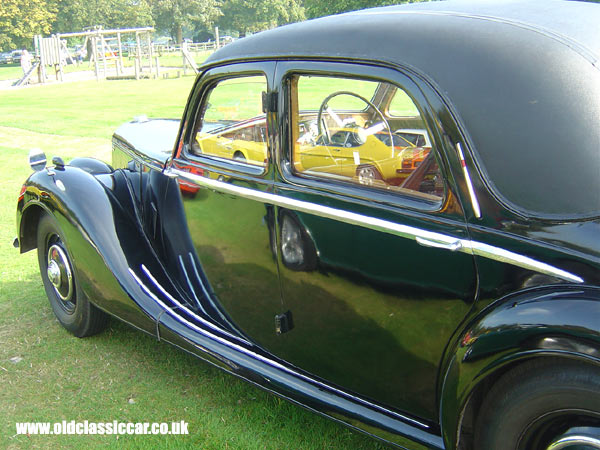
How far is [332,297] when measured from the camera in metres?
2.42

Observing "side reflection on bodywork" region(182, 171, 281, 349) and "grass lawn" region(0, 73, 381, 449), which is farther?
"grass lawn" region(0, 73, 381, 449)

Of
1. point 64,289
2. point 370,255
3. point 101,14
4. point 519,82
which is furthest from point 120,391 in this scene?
point 101,14

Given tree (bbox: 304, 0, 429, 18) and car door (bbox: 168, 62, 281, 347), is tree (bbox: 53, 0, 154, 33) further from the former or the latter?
car door (bbox: 168, 62, 281, 347)

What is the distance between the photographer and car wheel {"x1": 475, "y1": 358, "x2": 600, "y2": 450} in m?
1.69

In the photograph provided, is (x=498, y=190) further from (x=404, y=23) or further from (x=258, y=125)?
(x=258, y=125)

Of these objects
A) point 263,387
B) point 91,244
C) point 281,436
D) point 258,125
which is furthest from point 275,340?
point 91,244

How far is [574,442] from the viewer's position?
68.7 inches

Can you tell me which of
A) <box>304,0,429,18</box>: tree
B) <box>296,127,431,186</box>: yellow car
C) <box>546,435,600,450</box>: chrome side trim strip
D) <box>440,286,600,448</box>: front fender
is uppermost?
<box>304,0,429,18</box>: tree

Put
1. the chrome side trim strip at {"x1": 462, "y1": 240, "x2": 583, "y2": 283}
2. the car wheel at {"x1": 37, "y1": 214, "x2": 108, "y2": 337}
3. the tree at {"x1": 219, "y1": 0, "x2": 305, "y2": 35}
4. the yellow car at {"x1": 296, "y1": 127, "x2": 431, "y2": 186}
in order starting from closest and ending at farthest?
the chrome side trim strip at {"x1": 462, "y1": 240, "x2": 583, "y2": 283}, the yellow car at {"x1": 296, "y1": 127, "x2": 431, "y2": 186}, the car wheel at {"x1": 37, "y1": 214, "x2": 108, "y2": 337}, the tree at {"x1": 219, "y1": 0, "x2": 305, "y2": 35}

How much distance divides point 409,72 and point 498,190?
20.5 inches

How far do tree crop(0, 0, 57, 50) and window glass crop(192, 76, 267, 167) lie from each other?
5706cm

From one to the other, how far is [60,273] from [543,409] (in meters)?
3.02

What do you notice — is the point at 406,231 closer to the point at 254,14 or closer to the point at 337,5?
the point at 337,5

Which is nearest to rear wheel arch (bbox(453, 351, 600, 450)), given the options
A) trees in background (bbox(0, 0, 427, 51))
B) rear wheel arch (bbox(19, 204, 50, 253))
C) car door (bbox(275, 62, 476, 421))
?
car door (bbox(275, 62, 476, 421))
